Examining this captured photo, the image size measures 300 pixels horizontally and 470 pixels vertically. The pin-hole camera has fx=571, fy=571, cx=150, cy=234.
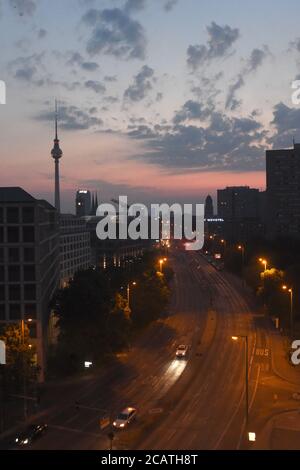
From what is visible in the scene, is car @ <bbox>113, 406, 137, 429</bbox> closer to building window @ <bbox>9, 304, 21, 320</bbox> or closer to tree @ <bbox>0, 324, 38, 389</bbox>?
tree @ <bbox>0, 324, 38, 389</bbox>

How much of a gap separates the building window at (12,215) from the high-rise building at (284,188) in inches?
3565

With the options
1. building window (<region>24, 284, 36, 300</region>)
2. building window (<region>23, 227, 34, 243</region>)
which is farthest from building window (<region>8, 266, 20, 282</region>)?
building window (<region>23, 227, 34, 243</region>)

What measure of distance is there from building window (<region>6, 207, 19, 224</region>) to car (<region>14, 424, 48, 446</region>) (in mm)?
13638

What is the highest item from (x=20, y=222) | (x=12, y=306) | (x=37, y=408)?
(x=20, y=222)

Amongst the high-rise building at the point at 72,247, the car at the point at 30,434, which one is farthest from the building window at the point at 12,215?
the high-rise building at the point at 72,247

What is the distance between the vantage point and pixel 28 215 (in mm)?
34938

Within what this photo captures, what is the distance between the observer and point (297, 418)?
26500 millimetres

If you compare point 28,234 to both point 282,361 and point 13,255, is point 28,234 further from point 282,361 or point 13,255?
point 282,361

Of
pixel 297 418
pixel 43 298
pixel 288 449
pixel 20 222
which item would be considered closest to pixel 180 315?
pixel 43 298

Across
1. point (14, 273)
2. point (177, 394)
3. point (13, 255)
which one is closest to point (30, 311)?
point (14, 273)

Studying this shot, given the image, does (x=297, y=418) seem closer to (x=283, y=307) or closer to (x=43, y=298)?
(x=43, y=298)

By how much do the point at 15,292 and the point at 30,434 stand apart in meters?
12.3

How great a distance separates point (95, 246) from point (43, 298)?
64.4 metres

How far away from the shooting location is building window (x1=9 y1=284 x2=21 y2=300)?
3488 centimetres
